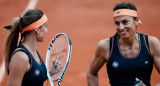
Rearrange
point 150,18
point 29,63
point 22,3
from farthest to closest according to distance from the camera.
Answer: point 22,3
point 150,18
point 29,63

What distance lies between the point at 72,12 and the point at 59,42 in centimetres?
812

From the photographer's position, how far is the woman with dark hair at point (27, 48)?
143 inches

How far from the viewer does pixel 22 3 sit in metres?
14.0

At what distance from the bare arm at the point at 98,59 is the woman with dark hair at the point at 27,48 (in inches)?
34.2

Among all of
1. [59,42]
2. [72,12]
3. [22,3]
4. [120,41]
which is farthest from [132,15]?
→ [22,3]

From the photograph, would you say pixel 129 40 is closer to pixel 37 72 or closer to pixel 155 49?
pixel 155 49

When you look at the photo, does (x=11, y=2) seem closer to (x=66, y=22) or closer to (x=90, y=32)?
(x=66, y=22)

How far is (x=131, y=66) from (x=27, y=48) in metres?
1.40

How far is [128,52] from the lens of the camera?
4.33 meters

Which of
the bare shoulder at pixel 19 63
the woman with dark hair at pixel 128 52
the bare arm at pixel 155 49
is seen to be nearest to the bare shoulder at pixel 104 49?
the woman with dark hair at pixel 128 52

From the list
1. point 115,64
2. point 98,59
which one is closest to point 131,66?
point 115,64

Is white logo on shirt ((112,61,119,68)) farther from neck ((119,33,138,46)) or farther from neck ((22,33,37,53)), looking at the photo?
neck ((22,33,37,53))

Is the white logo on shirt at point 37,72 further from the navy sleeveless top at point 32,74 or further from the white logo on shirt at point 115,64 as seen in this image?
the white logo on shirt at point 115,64

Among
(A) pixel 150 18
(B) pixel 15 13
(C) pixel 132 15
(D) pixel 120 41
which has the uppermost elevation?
(C) pixel 132 15
